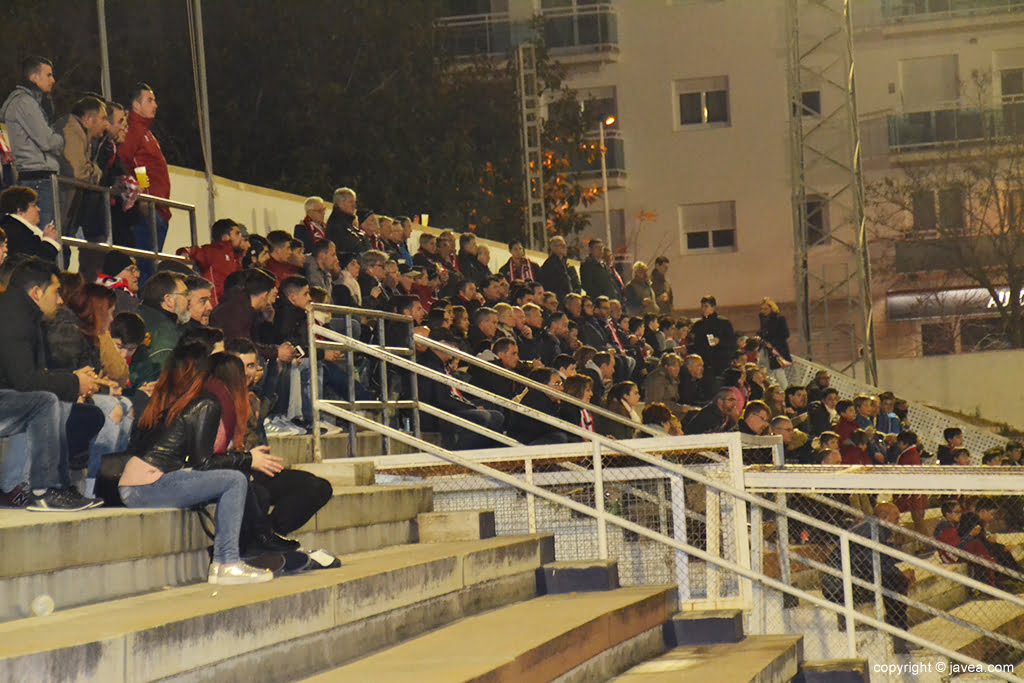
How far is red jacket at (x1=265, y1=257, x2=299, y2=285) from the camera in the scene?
1112 centimetres

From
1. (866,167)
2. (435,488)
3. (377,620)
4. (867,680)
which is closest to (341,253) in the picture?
(435,488)

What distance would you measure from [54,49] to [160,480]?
23364 mm

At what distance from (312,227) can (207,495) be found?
647 centimetres

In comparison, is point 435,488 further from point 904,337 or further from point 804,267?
point 904,337

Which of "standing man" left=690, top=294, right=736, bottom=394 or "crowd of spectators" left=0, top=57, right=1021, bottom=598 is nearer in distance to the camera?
"crowd of spectators" left=0, top=57, right=1021, bottom=598

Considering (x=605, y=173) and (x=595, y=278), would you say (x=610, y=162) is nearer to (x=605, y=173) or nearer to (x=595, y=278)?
(x=605, y=173)

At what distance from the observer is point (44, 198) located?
9789mm

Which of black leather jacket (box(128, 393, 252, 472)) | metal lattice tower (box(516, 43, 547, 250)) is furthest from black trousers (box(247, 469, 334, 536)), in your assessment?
metal lattice tower (box(516, 43, 547, 250))

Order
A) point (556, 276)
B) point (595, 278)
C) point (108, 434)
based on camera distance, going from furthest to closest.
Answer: point (595, 278)
point (556, 276)
point (108, 434)

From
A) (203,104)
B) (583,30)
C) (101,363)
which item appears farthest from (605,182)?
(101,363)

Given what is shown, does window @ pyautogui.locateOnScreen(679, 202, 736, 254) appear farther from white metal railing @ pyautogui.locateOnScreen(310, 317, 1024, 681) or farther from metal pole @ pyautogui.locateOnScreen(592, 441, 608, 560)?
metal pole @ pyautogui.locateOnScreen(592, 441, 608, 560)

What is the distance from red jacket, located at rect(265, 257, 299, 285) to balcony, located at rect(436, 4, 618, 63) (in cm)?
2591

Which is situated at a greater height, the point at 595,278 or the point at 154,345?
the point at 595,278

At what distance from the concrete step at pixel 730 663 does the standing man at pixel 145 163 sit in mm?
5064
